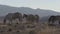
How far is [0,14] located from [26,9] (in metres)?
2.67

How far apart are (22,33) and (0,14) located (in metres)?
13.1

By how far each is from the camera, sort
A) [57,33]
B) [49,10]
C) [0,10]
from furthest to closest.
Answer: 1. [0,10]
2. [49,10]
3. [57,33]

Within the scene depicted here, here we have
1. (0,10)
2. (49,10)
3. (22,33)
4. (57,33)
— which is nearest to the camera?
(22,33)

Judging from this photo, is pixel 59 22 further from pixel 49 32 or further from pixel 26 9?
pixel 26 9

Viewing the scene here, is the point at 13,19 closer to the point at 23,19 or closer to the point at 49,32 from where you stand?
the point at 23,19

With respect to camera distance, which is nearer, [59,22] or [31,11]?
[59,22]

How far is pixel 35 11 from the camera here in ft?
66.2

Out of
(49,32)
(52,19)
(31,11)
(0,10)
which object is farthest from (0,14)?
(49,32)

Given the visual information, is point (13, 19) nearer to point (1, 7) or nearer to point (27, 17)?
point (27, 17)

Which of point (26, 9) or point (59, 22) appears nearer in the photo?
point (59, 22)

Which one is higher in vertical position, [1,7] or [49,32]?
[1,7]

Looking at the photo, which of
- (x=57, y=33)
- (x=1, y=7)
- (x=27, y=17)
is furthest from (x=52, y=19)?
(x=1, y=7)

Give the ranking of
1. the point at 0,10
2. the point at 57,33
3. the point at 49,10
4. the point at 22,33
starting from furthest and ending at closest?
the point at 0,10, the point at 49,10, the point at 57,33, the point at 22,33

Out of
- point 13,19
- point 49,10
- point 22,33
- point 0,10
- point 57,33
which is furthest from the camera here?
point 0,10
